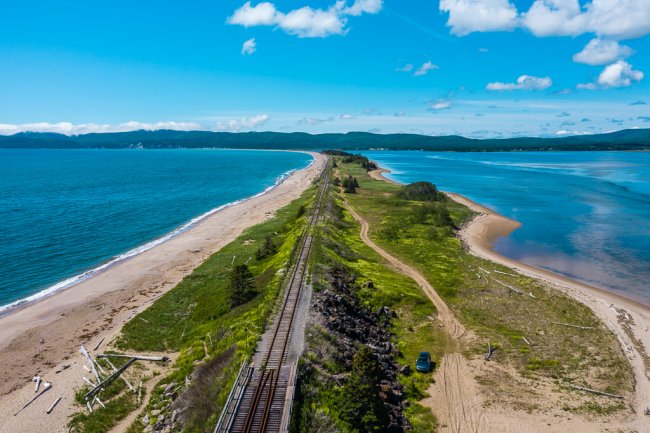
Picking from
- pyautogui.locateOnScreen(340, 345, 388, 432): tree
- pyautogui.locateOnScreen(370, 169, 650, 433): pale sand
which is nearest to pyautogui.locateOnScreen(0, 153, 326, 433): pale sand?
pyautogui.locateOnScreen(340, 345, 388, 432): tree

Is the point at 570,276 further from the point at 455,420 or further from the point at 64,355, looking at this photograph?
the point at 64,355

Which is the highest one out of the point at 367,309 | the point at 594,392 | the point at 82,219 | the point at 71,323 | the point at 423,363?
the point at 82,219

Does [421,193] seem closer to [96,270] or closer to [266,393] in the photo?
[96,270]

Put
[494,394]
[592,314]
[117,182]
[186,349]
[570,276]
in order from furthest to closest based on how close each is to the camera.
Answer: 1. [117,182]
2. [570,276]
3. [592,314]
4. [186,349]
5. [494,394]

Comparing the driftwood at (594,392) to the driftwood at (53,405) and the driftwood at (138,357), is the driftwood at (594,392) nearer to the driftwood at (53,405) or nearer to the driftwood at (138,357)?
the driftwood at (138,357)

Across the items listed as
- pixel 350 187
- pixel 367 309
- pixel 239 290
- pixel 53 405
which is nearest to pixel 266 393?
pixel 53 405

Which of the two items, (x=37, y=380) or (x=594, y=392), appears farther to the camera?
(x=37, y=380)

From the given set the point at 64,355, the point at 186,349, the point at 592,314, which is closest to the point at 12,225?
the point at 64,355
